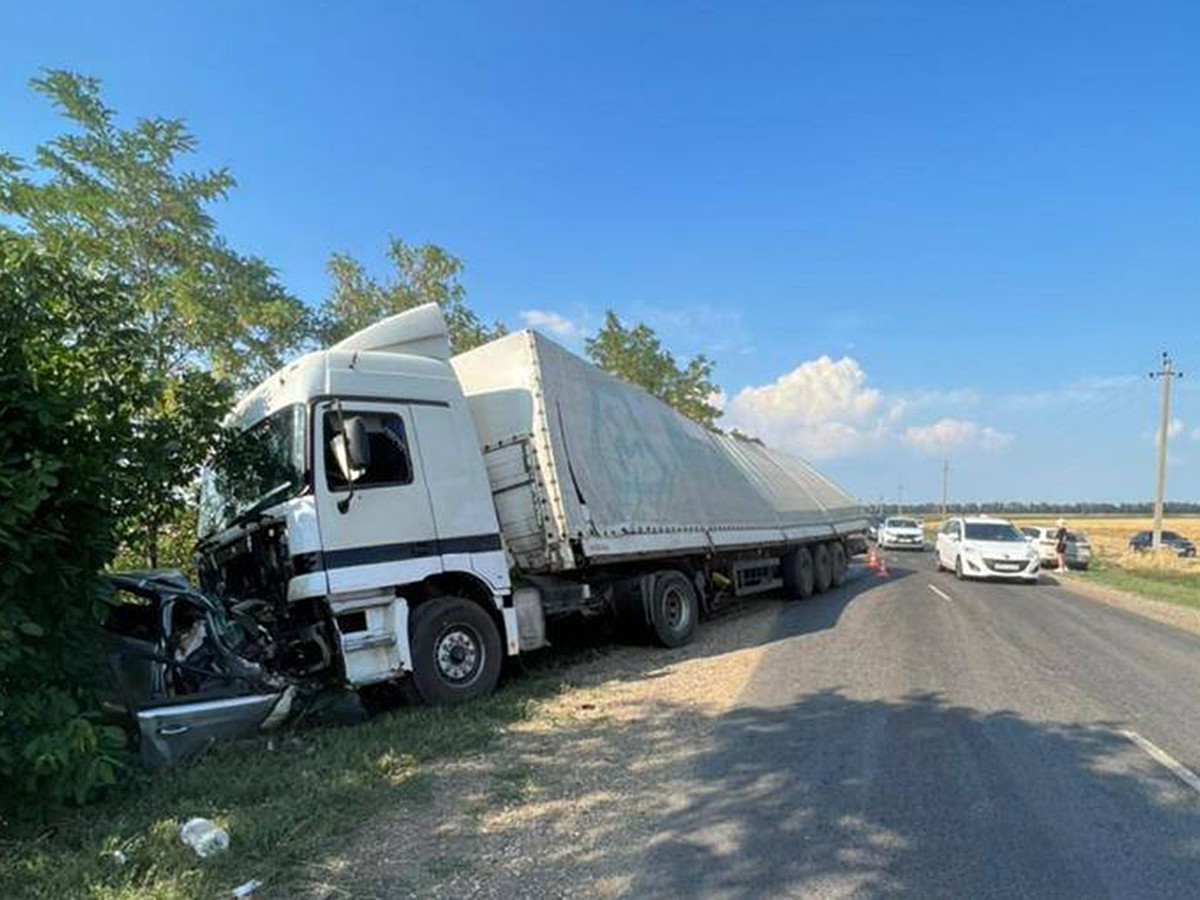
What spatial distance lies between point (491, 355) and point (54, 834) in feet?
20.6

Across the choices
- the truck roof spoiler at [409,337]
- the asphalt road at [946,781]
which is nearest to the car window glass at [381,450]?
the truck roof spoiler at [409,337]

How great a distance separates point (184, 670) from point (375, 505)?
194 cm

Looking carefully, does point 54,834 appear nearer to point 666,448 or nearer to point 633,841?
point 633,841

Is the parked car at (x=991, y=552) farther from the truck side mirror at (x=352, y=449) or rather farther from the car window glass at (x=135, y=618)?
the car window glass at (x=135, y=618)

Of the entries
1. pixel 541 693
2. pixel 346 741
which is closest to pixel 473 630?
pixel 541 693

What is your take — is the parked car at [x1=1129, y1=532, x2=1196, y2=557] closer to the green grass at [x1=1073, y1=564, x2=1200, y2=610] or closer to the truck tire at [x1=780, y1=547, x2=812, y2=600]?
the green grass at [x1=1073, y1=564, x2=1200, y2=610]

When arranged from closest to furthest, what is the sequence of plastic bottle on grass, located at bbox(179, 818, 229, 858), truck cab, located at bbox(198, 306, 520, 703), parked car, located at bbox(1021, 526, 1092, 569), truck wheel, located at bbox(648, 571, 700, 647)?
plastic bottle on grass, located at bbox(179, 818, 229, 858) → truck cab, located at bbox(198, 306, 520, 703) → truck wheel, located at bbox(648, 571, 700, 647) → parked car, located at bbox(1021, 526, 1092, 569)

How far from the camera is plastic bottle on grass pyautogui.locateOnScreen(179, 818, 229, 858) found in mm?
4164

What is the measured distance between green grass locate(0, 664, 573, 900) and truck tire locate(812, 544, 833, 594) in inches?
492

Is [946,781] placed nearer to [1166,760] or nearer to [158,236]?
[1166,760]

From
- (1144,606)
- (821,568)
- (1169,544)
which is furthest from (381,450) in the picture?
(1169,544)

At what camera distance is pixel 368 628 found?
6.92 m

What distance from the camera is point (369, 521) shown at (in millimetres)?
7125

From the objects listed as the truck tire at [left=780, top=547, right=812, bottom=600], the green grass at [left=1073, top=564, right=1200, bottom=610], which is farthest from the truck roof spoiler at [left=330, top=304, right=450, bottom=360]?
the green grass at [left=1073, top=564, right=1200, bottom=610]
